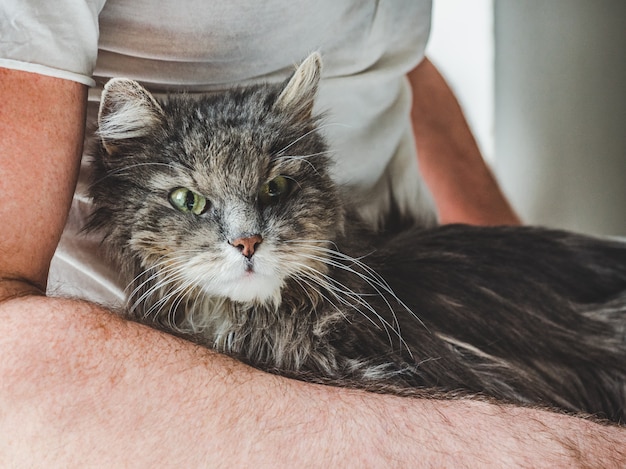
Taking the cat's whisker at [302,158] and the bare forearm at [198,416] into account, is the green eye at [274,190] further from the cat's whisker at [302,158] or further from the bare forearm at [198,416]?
the bare forearm at [198,416]

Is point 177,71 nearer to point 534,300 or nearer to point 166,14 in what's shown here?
→ point 166,14

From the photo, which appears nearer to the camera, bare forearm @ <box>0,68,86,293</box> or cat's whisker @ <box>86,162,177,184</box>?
bare forearm @ <box>0,68,86,293</box>

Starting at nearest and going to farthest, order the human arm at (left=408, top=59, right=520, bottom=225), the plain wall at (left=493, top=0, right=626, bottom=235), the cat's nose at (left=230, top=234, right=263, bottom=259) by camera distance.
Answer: the cat's nose at (left=230, top=234, right=263, bottom=259) → the human arm at (left=408, top=59, right=520, bottom=225) → the plain wall at (left=493, top=0, right=626, bottom=235)

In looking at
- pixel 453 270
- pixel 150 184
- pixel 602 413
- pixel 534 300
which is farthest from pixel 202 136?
pixel 602 413

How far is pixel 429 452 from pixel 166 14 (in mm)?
702

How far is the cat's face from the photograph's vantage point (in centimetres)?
92

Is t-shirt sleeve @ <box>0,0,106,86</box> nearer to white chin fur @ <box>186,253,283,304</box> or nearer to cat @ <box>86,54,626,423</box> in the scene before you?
cat @ <box>86,54,626,423</box>

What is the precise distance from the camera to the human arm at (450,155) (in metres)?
1.87

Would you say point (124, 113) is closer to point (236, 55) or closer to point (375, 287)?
point (236, 55)

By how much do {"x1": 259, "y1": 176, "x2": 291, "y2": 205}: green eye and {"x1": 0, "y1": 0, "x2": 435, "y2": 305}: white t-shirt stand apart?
206mm

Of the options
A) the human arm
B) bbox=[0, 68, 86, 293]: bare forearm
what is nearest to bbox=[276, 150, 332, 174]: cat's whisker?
bbox=[0, 68, 86, 293]: bare forearm

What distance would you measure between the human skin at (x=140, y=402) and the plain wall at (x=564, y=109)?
159 centimetres

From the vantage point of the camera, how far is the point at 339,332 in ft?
3.31

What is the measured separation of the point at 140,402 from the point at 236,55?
57 centimetres
